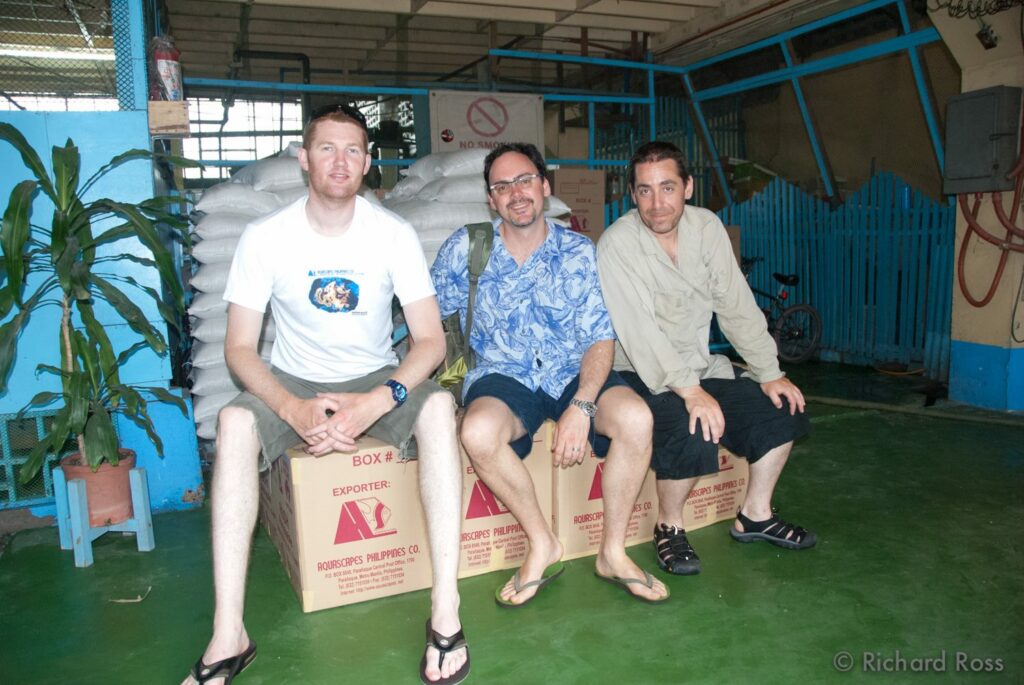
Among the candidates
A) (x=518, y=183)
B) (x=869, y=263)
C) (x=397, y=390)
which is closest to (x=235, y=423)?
(x=397, y=390)

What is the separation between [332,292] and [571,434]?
87 centimetres

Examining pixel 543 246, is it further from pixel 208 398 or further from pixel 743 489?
pixel 208 398

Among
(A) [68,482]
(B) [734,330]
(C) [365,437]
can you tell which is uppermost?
(B) [734,330]

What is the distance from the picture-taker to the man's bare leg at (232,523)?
2039 millimetres

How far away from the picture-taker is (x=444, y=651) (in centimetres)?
208

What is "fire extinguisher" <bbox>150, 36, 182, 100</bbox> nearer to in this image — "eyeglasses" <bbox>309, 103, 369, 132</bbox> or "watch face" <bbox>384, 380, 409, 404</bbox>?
"eyeglasses" <bbox>309, 103, 369, 132</bbox>

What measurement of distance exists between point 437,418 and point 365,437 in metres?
0.41

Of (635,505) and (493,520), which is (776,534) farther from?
(493,520)

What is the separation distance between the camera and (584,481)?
280 centimetres

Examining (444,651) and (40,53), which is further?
(40,53)

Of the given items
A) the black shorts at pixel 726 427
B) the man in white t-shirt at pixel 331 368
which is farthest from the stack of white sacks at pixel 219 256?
the black shorts at pixel 726 427

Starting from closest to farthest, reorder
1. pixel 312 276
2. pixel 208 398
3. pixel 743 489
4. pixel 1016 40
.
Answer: pixel 312 276 → pixel 743 489 → pixel 208 398 → pixel 1016 40

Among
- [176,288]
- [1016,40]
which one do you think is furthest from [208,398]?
[1016,40]

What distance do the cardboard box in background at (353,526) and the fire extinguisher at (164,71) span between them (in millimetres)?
1794
